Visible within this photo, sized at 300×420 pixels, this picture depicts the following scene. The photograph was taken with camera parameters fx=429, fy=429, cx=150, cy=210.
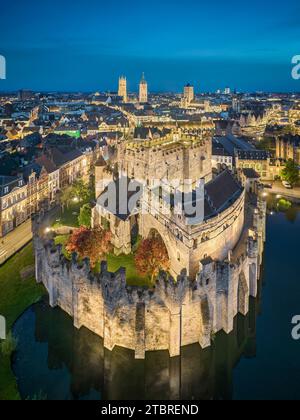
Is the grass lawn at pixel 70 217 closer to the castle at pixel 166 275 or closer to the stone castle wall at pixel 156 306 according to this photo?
the castle at pixel 166 275

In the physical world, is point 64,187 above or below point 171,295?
above

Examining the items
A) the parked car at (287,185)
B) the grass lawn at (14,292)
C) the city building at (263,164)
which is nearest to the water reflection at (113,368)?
the grass lawn at (14,292)

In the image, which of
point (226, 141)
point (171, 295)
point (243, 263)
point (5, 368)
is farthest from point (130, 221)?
point (226, 141)

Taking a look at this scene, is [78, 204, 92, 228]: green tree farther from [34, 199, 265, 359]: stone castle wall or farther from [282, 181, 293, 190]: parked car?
[282, 181, 293, 190]: parked car

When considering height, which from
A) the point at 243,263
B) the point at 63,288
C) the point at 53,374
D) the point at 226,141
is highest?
the point at 226,141

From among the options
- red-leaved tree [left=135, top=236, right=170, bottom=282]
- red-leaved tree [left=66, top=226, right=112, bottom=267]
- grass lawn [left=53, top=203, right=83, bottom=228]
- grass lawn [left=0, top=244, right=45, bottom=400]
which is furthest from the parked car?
grass lawn [left=0, top=244, right=45, bottom=400]

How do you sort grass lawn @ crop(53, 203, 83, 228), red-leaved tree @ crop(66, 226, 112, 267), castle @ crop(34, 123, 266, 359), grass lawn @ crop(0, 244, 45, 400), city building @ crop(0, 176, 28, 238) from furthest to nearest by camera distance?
grass lawn @ crop(53, 203, 83, 228) → city building @ crop(0, 176, 28, 238) → red-leaved tree @ crop(66, 226, 112, 267) → castle @ crop(34, 123, 266, 359) → grass lawn @ crop(0, 244, 45, 400)
